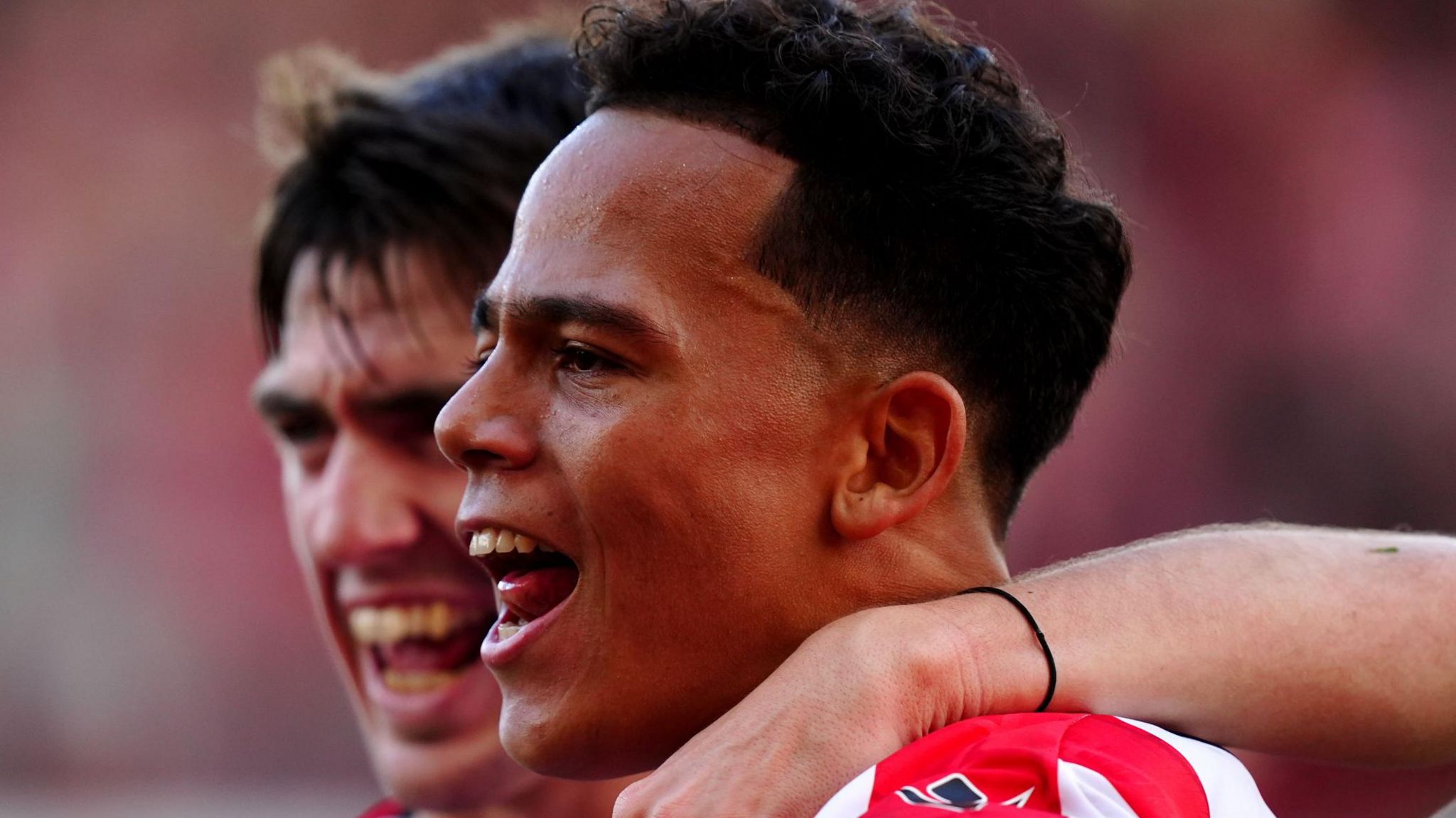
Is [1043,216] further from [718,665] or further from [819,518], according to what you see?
[718,665]

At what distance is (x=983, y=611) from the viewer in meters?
2.03

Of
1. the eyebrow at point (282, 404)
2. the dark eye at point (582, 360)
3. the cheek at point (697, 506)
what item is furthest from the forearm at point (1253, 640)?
the eyebrow at point (282, 404)

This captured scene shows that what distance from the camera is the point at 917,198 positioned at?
2.23 metres

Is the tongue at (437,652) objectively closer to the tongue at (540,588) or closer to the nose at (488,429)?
the tongue at (540,588)

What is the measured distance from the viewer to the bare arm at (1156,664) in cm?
Result: 184

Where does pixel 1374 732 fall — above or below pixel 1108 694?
below

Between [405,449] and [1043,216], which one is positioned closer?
[1043,216]

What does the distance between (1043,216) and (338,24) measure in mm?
8276

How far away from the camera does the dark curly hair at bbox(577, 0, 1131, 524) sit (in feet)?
7.22

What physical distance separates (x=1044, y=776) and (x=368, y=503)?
6.41 ft

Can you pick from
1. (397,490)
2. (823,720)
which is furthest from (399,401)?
(823,720)

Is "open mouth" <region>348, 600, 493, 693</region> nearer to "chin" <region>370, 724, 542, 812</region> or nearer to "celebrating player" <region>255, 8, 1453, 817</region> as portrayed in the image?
"celebrating player" <region>255, 8, 1453, 817</region>

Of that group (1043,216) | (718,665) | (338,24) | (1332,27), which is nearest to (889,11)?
(1043,216)

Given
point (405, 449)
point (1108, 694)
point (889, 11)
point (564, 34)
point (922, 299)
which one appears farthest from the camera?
point (564, 34)
